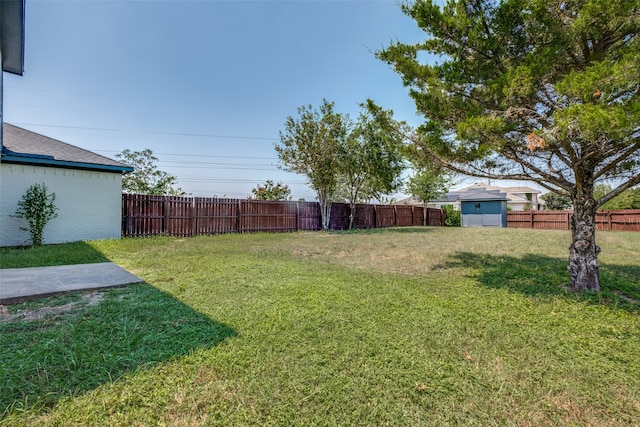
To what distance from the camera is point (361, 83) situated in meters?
12.8

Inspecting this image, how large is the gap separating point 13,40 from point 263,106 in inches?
559

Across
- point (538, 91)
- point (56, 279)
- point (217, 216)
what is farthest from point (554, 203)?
point (56, 279)

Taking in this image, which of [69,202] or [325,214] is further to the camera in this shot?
[325,214]

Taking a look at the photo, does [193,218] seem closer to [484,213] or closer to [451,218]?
[451,218]

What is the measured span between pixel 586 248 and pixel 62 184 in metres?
12.4

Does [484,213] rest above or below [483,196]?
below

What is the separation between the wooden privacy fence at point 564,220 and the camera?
15.0m

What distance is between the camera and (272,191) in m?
20.3

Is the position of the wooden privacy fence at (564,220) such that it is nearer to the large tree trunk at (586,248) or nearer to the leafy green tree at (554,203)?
the large tree trunk at (586,248)

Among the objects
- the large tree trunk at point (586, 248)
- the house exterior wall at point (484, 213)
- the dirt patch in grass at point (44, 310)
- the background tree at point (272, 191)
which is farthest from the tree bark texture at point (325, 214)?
the house exterior wall at point (484, 213)

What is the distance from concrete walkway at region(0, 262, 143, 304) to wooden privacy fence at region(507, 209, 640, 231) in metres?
16.9

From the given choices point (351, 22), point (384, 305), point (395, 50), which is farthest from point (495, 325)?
point (351, 22)

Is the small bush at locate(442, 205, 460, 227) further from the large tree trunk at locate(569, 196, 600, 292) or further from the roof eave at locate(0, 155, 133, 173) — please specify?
the roof eave at locate(0, 155, 133, 173)

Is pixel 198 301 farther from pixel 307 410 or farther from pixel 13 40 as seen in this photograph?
pixel 13 40
